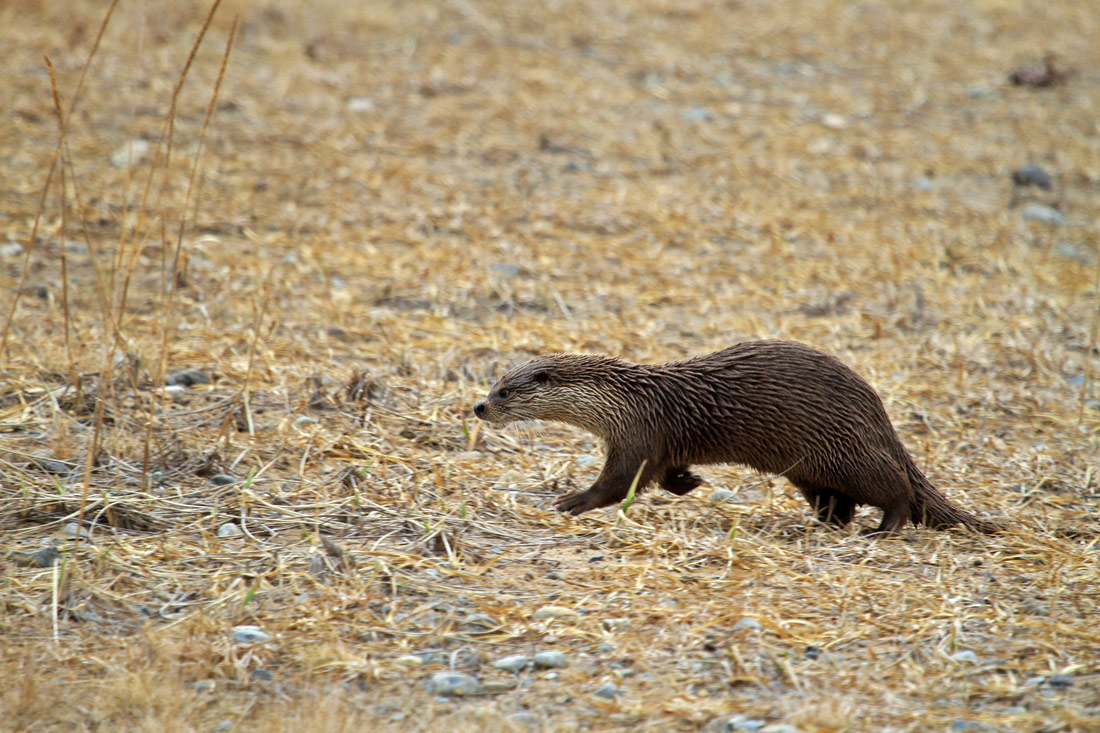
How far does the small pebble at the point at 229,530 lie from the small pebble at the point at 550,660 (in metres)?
1.37

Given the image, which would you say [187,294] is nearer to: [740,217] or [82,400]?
[82,400]

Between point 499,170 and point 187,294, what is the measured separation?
10.2 ft

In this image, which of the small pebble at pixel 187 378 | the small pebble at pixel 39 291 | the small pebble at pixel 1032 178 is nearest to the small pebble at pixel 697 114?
the small pebble at pixel 1032 178

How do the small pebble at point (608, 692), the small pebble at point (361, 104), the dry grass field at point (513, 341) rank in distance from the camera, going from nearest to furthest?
the small pebble at point (608, 692)
the dry grass field at point (513, 341)
the small pebble at point (361, 104)

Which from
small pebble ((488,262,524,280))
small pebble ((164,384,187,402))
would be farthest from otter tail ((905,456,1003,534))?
small pebble ((488,262,524,280))

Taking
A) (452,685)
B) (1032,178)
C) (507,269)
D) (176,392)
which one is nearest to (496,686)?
(452,685)

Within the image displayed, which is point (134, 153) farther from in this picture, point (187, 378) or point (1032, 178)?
point (1032, 178)

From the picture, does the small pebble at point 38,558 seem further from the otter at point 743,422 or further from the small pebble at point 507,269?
the small pebble at point 507,269

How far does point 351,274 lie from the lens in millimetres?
7289

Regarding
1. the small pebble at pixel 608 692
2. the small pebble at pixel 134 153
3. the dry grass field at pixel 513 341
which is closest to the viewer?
the small pebble at pixel 608 692

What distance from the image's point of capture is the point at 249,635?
11.5 ft

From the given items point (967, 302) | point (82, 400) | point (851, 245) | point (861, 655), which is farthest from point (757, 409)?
point (851, 245)

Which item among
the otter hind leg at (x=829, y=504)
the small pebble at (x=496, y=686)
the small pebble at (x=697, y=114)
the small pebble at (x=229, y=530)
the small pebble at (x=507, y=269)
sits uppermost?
the small pebble at (x=697, y=114)

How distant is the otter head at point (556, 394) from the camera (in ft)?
15.6
